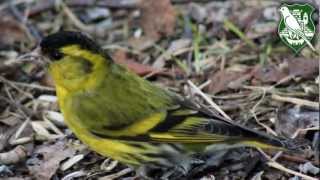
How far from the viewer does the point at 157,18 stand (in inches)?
237

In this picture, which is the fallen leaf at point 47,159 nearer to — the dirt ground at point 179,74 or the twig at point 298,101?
the dirt ground at point 179,74

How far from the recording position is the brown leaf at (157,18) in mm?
5945

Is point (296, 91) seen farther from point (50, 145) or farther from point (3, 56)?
point (3, 56)

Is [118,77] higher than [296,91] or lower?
higher

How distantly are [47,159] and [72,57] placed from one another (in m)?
0.64

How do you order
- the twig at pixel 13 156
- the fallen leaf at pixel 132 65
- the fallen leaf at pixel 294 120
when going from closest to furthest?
A: the twig at pixel 13 156 < the fallen leaf at pixel 294 120 < the fallen leaf at pixel 132 65

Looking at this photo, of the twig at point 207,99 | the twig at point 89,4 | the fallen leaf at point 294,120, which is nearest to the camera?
the fallen leaf at point 294,120

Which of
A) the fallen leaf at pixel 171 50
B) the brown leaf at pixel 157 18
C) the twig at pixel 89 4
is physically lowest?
the fallen leaf at pixel 171 50

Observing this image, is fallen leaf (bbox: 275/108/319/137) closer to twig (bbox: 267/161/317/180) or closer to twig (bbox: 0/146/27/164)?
twig (bbox: 267/161/317/180)

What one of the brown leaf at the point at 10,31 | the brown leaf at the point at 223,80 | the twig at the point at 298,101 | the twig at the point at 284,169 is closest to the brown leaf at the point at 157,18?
the brown leaf at the point at 223,80

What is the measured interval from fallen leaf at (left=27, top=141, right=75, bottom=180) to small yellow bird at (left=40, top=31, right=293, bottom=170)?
0.98 ft

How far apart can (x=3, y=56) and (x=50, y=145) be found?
120cm

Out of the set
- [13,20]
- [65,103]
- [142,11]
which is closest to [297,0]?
[142,11]

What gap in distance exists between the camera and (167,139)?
4266 mm
